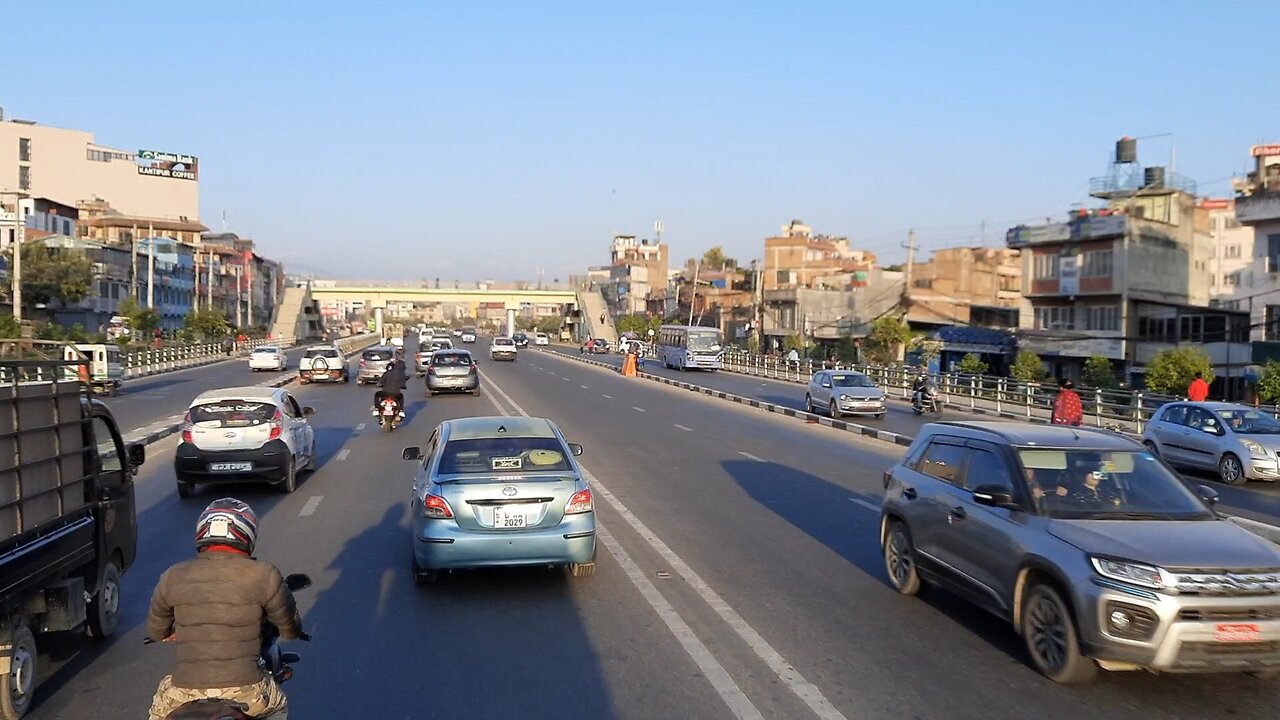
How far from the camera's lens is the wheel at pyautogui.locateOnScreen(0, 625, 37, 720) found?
5.89 meters

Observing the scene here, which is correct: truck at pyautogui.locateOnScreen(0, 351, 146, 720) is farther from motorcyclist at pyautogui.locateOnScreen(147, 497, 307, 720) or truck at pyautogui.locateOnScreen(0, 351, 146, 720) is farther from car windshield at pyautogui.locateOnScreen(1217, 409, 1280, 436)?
car windshield at pyautogui.locateOnScreen(1217, 409, 1280, 436)

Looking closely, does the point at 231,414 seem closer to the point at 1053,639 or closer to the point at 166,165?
the point at 1053,639

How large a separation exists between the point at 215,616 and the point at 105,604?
13.3ft

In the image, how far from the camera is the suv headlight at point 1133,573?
6191mm

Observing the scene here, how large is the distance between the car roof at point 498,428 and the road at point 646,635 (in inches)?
52.0

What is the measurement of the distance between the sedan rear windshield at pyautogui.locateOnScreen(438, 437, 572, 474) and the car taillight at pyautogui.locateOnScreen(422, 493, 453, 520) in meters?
0.33

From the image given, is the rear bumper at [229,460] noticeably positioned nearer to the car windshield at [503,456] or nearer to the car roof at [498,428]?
the car roof at [498,428]

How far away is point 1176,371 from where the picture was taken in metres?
34.3

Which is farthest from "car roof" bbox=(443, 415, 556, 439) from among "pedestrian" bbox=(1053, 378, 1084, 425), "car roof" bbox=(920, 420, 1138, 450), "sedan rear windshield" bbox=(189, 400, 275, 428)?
"pedestrian" bbox=(1053, 378, 1084, 425)

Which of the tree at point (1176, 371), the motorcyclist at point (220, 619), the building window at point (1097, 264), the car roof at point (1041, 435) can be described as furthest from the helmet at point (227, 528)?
the building window at point (1097, 264)

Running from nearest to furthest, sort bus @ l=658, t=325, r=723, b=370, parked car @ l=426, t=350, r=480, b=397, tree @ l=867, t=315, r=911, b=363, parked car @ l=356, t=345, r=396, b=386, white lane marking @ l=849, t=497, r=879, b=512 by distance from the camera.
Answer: white lane marking @ l=849, t=497, r=879, b=512 < parked car @ l=426, t=350, r=480, b=397 < parked car @ l=356, t=345, r=396, b=386 < tree @ l=867, t=315, r=911, b=363 < bus @ l=658, t=325, r=723, b=370

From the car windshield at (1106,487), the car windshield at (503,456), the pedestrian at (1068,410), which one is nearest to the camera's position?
the car windshield at (1106,487)

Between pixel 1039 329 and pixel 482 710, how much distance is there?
54688mm

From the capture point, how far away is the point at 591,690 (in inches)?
260
